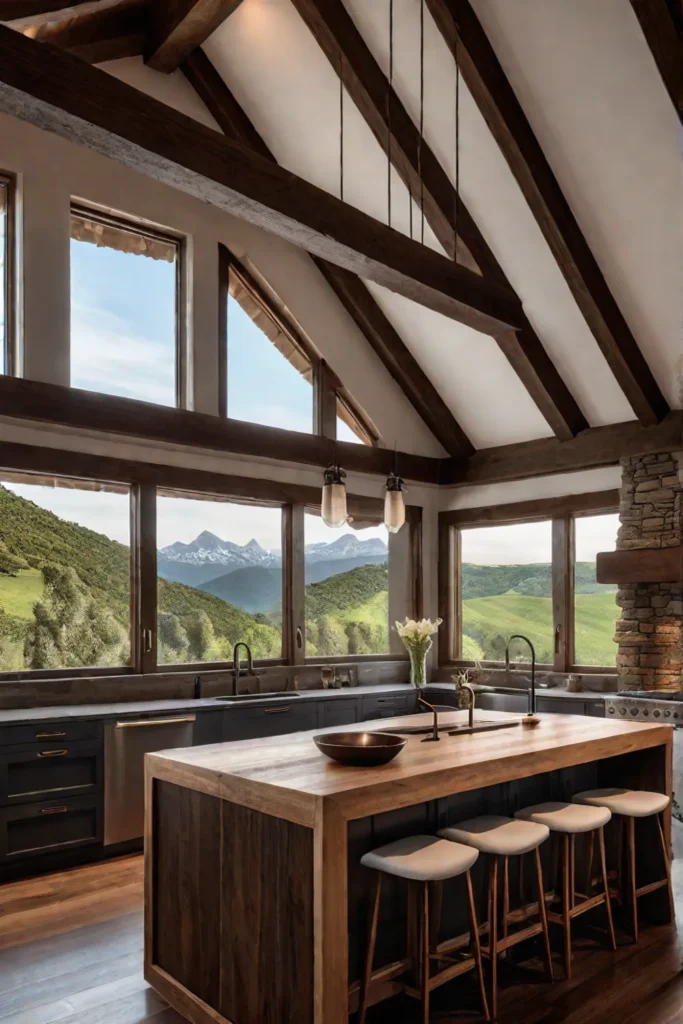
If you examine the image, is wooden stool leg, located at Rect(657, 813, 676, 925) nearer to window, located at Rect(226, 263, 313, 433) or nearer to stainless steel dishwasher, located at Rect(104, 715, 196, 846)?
stainless steel dishwasher, located at Rect(104, 715, 196, 846)

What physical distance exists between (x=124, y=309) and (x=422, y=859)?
4.63 meters

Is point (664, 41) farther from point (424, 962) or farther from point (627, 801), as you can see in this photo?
point (424, 962)

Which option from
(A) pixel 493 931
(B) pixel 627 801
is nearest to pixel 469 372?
(B) pixel 627 801

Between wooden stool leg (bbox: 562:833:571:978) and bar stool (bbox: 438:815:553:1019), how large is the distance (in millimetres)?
72

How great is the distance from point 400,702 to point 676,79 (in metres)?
4.90

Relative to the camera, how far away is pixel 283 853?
277 centimetres

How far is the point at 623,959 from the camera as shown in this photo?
3.65 meters

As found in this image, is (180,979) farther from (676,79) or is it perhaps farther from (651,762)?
(676,79)

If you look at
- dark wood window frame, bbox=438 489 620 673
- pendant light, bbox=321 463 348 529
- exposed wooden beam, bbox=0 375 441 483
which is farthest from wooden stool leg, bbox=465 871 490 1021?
dark wood window frame, bbox=438 489 620 673

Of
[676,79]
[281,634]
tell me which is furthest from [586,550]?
[676,79]

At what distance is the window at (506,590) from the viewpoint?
7543mm

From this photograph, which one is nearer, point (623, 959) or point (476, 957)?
point (476, 957)

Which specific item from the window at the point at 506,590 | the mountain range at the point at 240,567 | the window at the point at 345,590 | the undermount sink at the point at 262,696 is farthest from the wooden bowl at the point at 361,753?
the window at the point at 506,590

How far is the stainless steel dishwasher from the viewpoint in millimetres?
5141
